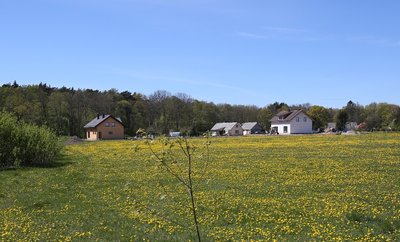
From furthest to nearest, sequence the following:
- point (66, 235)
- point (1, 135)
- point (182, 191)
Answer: point (1, 135)
point (182, 191)
point (66, 235)

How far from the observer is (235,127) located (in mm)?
150250

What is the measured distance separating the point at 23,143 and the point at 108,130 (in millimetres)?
84517

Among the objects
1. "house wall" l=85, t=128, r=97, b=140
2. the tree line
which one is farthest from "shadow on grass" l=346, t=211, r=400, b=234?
"house wall" l=85, t=128, r=97, b=140

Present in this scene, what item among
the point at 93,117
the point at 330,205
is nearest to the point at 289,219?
the point at 330,205

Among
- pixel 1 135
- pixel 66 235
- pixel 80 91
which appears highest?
pixel 80 91

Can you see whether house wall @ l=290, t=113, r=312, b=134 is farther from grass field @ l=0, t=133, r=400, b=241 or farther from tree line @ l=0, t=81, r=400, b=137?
grass field @ l=0, t=133, r=400, b=241

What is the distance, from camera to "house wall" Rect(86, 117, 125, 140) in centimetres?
11400

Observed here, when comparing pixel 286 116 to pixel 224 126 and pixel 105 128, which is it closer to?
pixel 224 126

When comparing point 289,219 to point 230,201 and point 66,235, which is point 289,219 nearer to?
point 230,201

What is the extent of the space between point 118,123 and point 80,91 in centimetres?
2179

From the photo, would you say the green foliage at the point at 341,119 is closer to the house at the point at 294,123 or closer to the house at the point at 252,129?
the house at the point at 294,123

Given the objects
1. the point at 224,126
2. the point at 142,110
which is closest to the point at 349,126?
the point at 224,126

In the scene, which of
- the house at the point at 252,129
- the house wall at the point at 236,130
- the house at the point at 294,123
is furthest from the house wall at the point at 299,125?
the house wall at the point at 236,130

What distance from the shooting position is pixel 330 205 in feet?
45.9
